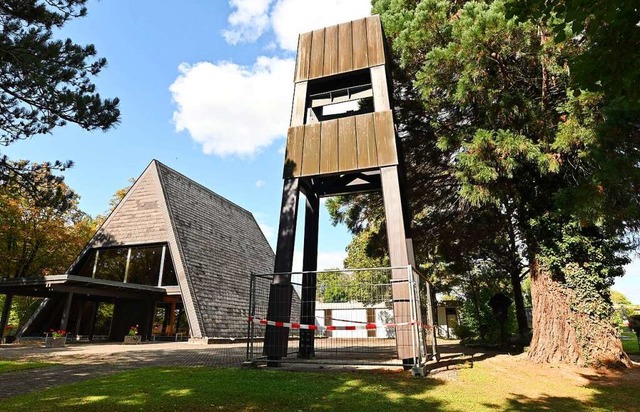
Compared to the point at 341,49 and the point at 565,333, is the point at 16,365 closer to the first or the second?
the point at 341,49

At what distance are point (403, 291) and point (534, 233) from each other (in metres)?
4.73

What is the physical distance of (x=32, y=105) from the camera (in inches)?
316

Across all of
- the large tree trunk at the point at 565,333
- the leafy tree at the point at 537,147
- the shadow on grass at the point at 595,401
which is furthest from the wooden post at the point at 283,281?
the large tree trunk at the point at 565,333

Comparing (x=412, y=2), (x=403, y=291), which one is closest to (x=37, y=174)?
(x=403, y=291)

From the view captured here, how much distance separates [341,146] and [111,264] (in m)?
14.7

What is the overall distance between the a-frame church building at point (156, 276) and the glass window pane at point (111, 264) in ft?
0.16

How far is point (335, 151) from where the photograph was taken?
861cm

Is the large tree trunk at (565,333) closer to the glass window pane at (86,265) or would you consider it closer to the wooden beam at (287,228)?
the wooden beam at (287,228)

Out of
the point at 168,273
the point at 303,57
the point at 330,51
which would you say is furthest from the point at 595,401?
the point at 168,273

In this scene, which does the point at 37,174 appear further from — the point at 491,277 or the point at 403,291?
the point at 491,277

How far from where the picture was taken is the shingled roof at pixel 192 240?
51.2 ft

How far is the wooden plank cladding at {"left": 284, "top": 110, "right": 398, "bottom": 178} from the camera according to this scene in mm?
8227

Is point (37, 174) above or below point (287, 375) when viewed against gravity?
above

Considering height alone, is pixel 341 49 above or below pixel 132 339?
above
